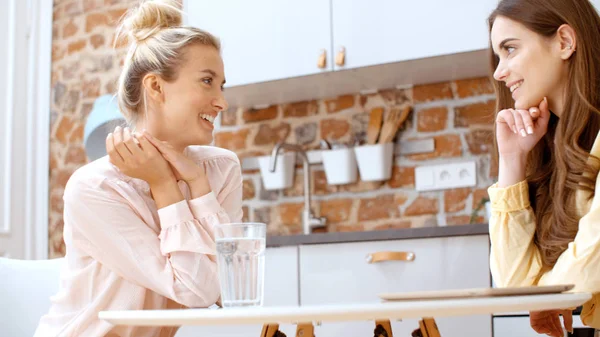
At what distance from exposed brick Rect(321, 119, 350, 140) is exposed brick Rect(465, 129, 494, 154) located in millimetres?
574

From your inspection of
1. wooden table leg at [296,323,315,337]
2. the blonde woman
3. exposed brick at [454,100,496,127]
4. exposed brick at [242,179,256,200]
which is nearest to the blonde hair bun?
the blonde woman

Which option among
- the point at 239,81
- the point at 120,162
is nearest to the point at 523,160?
the point at 120,162

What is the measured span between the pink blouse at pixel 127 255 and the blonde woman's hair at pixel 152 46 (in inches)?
11.7

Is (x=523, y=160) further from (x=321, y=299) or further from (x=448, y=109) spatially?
(x=448, y=109)

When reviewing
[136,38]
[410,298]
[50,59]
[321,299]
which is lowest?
[321,299]

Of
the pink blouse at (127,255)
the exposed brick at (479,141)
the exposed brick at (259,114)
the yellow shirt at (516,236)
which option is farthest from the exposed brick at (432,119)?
the pink blouse at (127,255)

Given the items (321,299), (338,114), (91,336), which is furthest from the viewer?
(338,114)

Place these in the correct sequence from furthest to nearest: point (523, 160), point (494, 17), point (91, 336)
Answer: point (494, 17) < point (523, 160) < point (91, 336)

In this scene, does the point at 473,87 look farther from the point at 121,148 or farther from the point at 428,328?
the point at 428,328

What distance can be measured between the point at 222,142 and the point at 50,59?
1.33m

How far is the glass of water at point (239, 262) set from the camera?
4.04 ft

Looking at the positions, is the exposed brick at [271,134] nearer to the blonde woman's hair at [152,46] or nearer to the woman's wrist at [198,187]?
the blonde woman's hair at [152,46]

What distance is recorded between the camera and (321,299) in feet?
9.20

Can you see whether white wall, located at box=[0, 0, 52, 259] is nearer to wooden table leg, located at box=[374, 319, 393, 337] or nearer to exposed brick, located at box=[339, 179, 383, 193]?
exposed brick, located at box=[339, 179, 383, 193]
